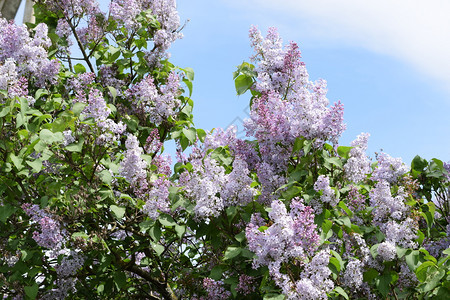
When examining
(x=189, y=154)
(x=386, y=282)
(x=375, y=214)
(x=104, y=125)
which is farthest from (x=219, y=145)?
(x=386, y=282)

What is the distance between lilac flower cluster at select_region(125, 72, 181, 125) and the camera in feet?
17.9

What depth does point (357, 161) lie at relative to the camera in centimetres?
455

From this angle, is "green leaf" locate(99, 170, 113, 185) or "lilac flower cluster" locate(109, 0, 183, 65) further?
"lilac flower cluster" locate(109, 0, 183, 65)

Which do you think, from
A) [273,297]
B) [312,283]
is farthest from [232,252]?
[312,283]

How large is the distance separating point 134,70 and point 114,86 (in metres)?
0.30

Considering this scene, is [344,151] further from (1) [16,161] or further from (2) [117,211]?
(1) [16,161]

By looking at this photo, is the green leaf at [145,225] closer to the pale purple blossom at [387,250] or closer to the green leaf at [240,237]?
the green leaf at [240,237]

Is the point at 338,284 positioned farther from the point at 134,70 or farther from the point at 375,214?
the point at 134,70

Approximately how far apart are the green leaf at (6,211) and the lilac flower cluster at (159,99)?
161 centimetres

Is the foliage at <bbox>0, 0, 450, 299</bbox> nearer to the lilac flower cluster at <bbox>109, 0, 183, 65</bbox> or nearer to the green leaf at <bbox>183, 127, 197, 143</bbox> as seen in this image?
the green leaf at <bbox>183, 127, 197, 143</bbox>

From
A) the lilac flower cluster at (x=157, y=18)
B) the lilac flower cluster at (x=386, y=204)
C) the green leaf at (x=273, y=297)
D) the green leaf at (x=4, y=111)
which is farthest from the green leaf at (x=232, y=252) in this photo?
the lilac flower cluster at (x=157, y=18)

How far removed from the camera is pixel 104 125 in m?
4.46

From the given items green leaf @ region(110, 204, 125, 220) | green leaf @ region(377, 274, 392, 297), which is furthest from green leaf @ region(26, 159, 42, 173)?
green leaf @ region(377, 274, 392, 297)

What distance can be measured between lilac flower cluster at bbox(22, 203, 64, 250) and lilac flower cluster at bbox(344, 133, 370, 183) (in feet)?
8.02
